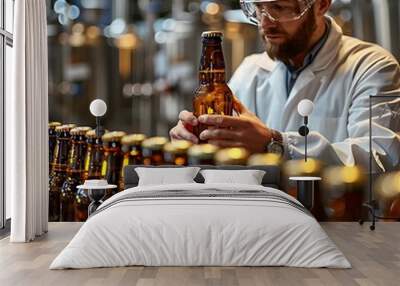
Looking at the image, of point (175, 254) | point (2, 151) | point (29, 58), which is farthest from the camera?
point (2, 151)

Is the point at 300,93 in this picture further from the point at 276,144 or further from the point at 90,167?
the point at 90,167

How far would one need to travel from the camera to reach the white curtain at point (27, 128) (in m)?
6.61

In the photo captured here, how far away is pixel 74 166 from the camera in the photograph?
8.20 meters

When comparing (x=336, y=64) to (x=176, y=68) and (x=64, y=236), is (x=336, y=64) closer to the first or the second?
(x=176, y=68)

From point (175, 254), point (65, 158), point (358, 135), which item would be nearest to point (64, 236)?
point (65, 158)

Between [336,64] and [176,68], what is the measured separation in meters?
1.87

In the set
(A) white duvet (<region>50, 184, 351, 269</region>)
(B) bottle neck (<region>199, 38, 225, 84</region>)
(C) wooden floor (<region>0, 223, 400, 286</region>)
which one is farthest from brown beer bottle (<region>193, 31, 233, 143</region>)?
(A) white duvet (<region>50, 184, 351, 269</region>)

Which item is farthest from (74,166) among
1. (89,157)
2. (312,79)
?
(312,79)

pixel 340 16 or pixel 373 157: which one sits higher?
pixel 340 16

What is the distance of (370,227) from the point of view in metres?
7.64

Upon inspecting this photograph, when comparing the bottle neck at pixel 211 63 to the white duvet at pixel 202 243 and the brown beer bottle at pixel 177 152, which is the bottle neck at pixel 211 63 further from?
the white duvet at pixel 202 243

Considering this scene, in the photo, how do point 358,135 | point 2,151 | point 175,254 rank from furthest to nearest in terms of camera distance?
point 358,135 < point 2,151 < point 175,254

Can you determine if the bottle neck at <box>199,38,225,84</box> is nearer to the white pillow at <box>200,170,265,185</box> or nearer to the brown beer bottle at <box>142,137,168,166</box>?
the brown beer bottle at <box>142,137,168,166</box>

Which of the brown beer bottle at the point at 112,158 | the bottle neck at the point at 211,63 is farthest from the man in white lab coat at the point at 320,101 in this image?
the brown beer bottle at the point at 112,158
